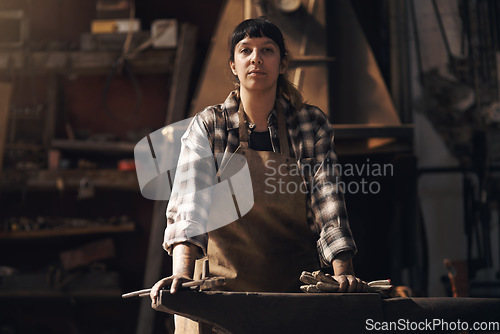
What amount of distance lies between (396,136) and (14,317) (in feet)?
11.7

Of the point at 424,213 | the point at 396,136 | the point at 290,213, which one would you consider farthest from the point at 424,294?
the point at 290,213

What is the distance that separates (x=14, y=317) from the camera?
16.2ft

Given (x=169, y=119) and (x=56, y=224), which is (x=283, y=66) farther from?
(x=56, y=224)

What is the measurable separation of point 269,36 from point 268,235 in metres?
0.72

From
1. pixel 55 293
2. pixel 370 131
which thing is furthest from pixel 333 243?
pixel 55 293

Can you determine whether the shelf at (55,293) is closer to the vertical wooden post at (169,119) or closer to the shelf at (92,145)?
the vertical wooden post at (169,119)

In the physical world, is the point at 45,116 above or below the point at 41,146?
above

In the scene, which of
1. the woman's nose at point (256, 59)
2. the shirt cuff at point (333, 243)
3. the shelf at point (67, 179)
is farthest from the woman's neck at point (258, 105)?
the shelf at point (67, 179)

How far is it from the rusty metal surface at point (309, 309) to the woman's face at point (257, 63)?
33.7 inches

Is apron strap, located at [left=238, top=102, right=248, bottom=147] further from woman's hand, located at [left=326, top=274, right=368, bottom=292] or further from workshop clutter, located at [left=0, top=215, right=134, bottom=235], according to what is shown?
workshop clutter, located at [left=0, top=215, right=134, bottom=235]

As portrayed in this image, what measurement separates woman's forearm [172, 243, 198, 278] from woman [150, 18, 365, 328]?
2.5 inches

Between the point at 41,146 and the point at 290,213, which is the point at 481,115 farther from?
the point at 41,146

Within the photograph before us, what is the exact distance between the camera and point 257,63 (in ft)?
6.69

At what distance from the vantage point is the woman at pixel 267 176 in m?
1.92
